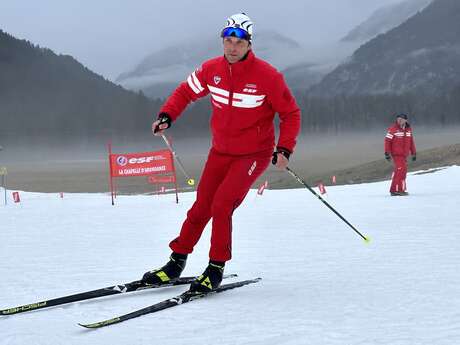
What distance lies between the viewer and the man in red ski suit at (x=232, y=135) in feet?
13.2

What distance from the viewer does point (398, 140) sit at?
14055mm

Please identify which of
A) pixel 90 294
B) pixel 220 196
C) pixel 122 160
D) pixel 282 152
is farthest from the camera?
pixel 122 160

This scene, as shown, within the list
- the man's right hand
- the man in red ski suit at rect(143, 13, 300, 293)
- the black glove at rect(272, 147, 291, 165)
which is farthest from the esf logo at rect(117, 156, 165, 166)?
the black glove at rect(272, 147, 291, 165)

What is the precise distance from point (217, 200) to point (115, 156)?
47.9 feet

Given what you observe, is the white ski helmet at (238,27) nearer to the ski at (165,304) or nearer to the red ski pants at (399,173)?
the ski at (165,304)

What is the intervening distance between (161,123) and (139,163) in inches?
546

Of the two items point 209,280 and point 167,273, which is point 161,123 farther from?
point 209,280

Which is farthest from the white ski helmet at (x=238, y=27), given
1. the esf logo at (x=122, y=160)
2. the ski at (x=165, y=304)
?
the esf logo at (x=122, y=160)

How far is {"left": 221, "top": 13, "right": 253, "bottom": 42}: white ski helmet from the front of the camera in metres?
4.01

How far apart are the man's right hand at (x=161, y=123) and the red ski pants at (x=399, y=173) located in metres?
10.7

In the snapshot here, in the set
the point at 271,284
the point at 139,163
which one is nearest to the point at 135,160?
the point at 139,163

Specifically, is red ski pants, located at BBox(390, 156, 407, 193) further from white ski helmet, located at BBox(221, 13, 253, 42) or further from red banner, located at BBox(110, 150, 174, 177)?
white ski helmet, located at BBox(221, 13, 253, 42)

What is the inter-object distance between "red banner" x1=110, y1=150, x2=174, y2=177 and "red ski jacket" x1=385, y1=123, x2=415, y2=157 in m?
7.18

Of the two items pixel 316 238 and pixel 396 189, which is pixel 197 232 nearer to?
pixel 316 238
